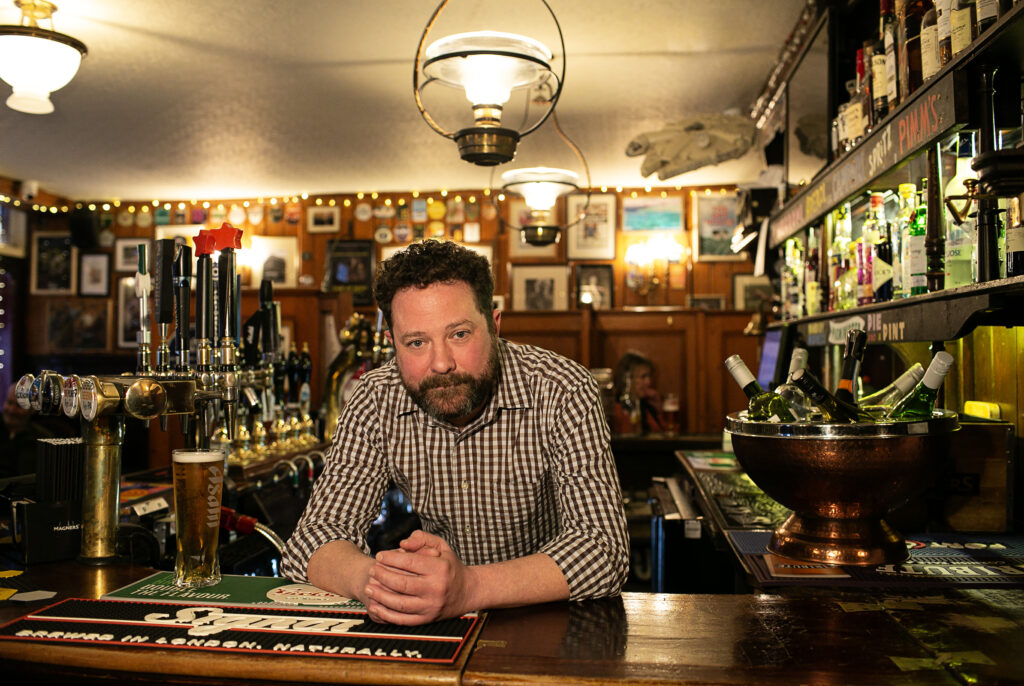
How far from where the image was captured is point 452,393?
59.9 inches

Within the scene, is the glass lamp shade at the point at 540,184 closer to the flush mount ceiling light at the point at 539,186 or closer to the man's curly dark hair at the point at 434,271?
the flush mount ceiling light at the point at 539,186

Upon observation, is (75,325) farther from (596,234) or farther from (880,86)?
(880,86)

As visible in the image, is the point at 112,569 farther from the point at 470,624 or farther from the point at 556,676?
the point at 556,676

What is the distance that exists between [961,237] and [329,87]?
14.2ft

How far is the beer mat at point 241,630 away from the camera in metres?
1.05

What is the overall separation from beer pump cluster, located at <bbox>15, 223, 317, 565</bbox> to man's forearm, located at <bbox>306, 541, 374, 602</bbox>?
1.56 feet

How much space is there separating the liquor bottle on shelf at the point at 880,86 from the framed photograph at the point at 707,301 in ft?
19.7

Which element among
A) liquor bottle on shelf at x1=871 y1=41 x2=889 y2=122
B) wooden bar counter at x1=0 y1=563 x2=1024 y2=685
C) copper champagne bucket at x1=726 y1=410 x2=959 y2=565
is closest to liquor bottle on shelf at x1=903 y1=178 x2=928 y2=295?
liquor bottle on shelf at x1=871 y1=41 x2=889 y2=122

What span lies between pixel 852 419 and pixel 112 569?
5.03 feet

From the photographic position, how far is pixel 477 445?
1641 mm

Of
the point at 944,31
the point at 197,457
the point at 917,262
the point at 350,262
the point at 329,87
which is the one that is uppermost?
the point at 329,87

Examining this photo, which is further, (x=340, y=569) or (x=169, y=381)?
(x=169, y=381)

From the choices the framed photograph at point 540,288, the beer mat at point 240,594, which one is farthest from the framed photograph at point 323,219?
the beer mat at point 240,594

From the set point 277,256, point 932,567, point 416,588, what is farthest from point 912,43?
point 277,256
